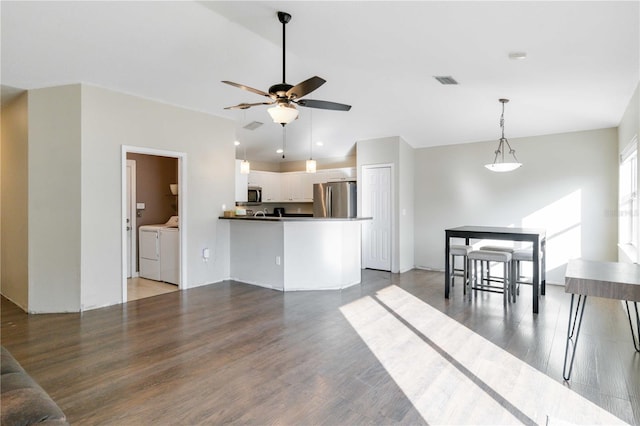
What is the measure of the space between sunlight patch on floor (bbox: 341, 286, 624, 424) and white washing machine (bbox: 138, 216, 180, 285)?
3.04 meters

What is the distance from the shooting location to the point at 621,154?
15.5 feet

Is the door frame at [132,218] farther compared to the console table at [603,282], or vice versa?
the door frame at [132,218]

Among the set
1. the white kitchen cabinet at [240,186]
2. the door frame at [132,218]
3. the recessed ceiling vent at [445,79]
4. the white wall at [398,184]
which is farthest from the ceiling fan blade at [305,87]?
the door frame at [132,218]

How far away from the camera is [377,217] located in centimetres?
670

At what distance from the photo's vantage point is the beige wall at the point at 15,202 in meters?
4.18

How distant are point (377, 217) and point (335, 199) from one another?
0.92 meters

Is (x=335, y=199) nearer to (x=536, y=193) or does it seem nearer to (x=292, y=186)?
(x=292, y=186)

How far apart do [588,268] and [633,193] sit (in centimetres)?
229

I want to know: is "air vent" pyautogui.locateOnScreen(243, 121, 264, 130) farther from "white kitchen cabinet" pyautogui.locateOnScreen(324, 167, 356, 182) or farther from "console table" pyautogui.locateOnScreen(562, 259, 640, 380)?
"console table" pyautogui.locateOnScreen(562, 259, 640, 380)

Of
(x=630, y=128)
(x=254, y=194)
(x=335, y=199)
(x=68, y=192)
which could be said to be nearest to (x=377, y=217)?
(x=335, y=199)

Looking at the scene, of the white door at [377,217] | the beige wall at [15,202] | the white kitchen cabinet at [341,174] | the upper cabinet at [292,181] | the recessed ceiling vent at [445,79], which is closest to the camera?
the recessed ceiling vent at [445,79]

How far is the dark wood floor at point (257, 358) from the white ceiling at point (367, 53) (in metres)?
2.47

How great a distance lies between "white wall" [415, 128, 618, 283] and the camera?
5.14m

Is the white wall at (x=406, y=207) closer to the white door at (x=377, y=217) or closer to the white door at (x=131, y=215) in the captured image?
the white door at (x=377, y=217)
